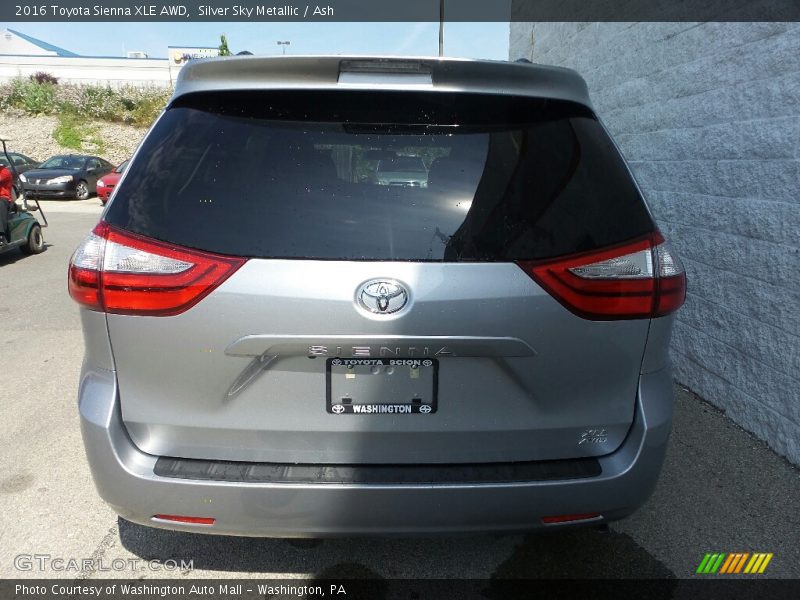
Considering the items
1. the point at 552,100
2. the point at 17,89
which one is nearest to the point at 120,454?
the point at 552,100

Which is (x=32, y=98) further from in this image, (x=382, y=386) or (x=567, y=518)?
(x=567, y=518)

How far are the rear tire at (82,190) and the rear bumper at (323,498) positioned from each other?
69.9 feet

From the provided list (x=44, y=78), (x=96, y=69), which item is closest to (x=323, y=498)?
(x=44, y=78)

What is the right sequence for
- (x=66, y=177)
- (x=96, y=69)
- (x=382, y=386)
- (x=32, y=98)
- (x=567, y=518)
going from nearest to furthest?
(x=382, y=386) → (x=567, y=518) → (x=66, y=177) → (x=32, y=98) → (x=96, y=69)

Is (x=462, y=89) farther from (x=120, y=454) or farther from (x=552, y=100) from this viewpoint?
(x=120, y=454)

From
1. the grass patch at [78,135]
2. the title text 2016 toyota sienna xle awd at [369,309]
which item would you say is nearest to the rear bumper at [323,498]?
the title text 2016 toyota sienna xle awd at [369,309]

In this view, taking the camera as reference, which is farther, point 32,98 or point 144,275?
point 32,98

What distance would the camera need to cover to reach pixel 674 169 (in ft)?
14.0

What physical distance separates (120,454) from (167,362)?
0.34 metres

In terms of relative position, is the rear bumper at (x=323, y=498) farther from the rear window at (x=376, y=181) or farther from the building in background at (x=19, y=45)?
the building in background at (x=19, y=45)

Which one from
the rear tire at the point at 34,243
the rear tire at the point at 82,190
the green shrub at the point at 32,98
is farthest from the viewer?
the green shrub at the point at 32,98

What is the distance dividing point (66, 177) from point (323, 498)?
2166cm

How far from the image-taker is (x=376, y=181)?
185cm

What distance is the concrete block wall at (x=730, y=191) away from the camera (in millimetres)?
3277
